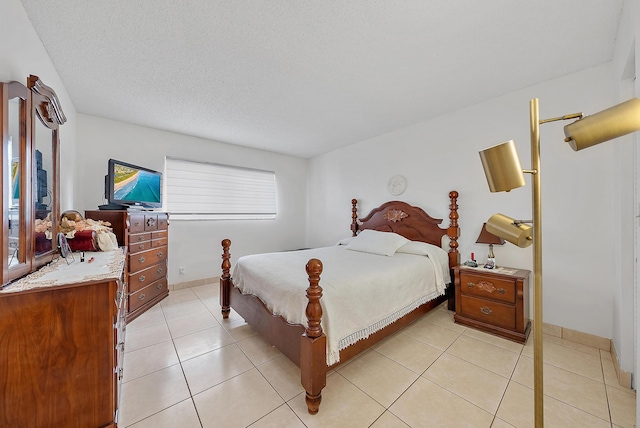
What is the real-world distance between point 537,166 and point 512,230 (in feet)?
0.90

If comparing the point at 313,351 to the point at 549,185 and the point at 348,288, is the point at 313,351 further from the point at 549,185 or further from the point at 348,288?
the point at 549,185

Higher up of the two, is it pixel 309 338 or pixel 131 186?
pixel 131 186

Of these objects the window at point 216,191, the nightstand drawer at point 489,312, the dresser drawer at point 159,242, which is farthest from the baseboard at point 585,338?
the dresser drawer at point 159,242

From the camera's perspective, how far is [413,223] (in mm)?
3365

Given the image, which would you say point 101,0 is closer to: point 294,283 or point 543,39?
point 294,283

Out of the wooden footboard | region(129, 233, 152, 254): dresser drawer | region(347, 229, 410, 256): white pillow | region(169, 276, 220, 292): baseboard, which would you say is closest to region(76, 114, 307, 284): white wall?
region(169, 276, 220, 292): baseboard

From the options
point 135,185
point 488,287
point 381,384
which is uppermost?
point 135,185

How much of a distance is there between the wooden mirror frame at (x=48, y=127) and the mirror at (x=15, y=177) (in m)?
0.09

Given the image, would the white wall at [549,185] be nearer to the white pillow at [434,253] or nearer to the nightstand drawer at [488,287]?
the white pillow at [434,253]

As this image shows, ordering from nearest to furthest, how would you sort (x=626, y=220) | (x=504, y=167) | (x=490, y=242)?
(x=504, y=167) → (x=626, y=220) → (x=490, y=242)

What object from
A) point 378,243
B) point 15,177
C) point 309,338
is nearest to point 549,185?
point 378,243

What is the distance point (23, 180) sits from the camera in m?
1.29

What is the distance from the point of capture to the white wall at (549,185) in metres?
2.10

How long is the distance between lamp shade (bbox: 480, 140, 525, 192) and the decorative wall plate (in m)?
2.73
